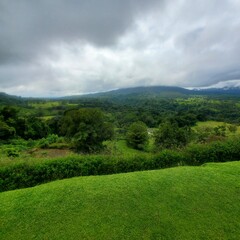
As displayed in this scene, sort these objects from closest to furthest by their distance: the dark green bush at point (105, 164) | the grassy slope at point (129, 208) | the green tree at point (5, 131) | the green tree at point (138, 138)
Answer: the grassy slope at point (129, 208) < the dark green bush at point (105, 164) < the green tree at point (5, 131) < the green tree at point (138, 138)

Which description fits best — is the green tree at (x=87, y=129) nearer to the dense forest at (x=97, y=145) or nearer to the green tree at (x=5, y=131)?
the dense forest at (x=97, y=145)

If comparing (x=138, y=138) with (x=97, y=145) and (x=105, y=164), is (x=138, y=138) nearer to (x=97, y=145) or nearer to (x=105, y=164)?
(x=97, y=145)

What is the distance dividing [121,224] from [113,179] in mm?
2130

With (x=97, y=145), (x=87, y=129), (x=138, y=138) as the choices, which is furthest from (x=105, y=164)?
(x=138, y=138)

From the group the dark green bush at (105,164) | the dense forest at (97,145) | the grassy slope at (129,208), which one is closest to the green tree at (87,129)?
the dense forest at (97,145)

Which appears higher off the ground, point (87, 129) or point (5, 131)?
point (87, 129)

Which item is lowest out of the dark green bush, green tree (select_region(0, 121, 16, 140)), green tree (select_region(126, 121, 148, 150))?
green tree (select_region(126, 121, 148, 150))

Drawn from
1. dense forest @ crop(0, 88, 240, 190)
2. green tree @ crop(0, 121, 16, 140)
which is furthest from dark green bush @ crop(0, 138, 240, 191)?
green tree @ crop(0, 121, 16, 140)

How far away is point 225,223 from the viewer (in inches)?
189

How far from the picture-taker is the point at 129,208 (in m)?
5.39

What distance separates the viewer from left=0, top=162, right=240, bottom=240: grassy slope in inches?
183

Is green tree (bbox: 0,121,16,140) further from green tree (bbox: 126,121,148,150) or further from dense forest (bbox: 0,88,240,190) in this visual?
green tree (bbox: 126,121,148,150)

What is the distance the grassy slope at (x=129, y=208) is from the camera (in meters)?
4.65

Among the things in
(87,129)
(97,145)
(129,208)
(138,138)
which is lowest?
(138,138)
